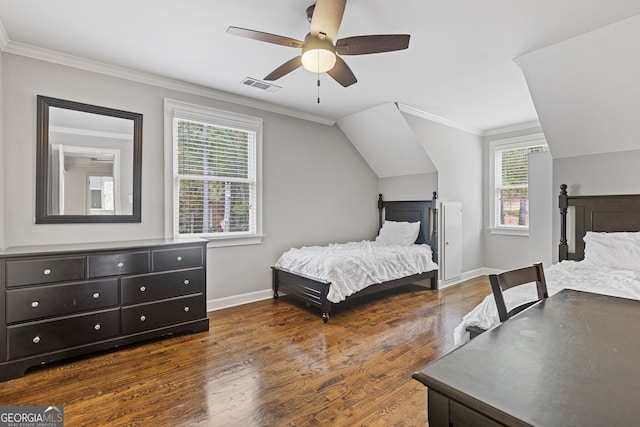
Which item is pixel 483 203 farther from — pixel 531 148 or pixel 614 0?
pixel 614 0

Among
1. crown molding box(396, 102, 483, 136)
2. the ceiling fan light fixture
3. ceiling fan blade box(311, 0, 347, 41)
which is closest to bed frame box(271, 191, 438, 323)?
crown molding box(396, 102, 483, 136)

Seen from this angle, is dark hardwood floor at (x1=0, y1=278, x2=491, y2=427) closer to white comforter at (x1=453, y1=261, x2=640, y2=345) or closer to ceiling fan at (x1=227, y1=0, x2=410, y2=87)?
white comforter at (x1=453, y1=261, x2=640, y2=345)

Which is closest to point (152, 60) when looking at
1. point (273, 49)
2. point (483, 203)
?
point (273, 49)

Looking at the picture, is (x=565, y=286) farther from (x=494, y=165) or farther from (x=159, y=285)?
(x=494, y=165)

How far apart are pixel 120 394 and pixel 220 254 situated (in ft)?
6.20

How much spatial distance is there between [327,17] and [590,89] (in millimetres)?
2837

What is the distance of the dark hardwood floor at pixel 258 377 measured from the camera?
185 cm

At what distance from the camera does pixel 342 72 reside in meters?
2.45

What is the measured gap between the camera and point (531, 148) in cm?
507

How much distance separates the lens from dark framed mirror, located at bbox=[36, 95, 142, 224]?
2.80m

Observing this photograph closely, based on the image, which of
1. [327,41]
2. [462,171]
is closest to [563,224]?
[462,171]

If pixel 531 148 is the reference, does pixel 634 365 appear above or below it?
below

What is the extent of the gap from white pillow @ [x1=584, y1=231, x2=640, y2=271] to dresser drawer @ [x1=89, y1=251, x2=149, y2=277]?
448 centimetres

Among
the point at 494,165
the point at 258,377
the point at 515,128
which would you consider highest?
the point at 515,128
